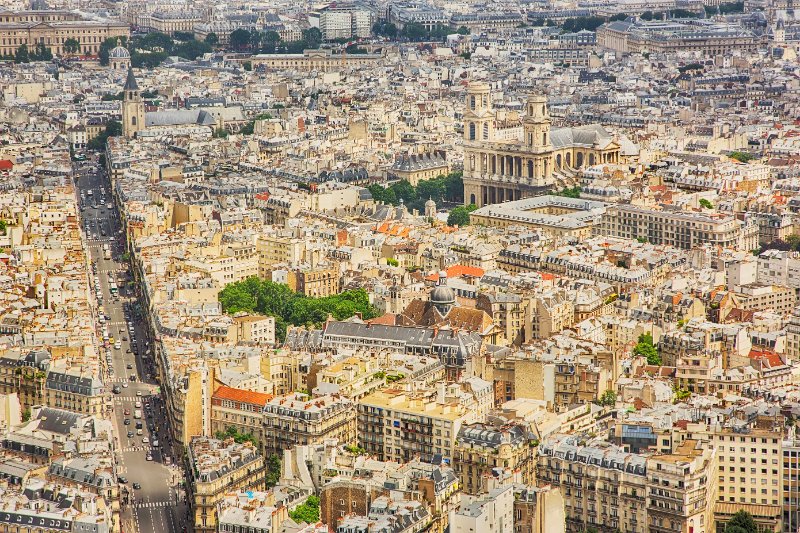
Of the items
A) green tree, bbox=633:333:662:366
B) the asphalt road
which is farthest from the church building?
green tree, bbox=633:333:662:366

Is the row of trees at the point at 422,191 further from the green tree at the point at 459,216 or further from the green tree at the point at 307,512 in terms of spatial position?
the green tree at the point at 307,512

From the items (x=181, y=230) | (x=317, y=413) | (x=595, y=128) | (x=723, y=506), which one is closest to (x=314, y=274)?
(x=181, y=230)

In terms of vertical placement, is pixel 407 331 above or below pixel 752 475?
above

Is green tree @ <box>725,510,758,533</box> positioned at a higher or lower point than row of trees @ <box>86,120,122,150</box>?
lower

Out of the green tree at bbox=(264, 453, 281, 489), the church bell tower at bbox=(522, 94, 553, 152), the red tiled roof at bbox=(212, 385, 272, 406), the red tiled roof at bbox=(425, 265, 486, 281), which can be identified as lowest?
the green tree at bbox=(264, 453, 281, 489)

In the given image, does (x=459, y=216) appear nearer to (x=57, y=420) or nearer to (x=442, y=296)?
(x=442, y=296)

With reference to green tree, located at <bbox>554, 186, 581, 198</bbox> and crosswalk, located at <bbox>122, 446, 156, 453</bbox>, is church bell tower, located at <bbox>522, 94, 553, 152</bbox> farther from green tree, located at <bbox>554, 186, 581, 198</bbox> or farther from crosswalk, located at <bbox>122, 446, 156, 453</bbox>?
crosswalk, located at <bbox>122, 446, 156, 453</bbox>

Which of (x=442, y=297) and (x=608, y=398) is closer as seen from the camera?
(x=608, y=398)

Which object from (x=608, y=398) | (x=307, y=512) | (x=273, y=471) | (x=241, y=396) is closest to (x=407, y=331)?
(x=608, y=398)
